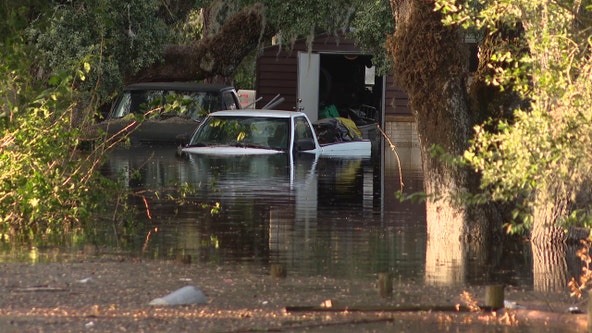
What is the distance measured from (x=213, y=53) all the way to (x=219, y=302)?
2258 cm

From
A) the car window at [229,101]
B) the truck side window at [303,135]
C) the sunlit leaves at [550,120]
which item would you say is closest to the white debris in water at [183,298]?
the sunlit leaves at [550,120]

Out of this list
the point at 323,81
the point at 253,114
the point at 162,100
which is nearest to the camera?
the point at 253,114

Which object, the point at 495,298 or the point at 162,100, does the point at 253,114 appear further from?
the point at 495,298

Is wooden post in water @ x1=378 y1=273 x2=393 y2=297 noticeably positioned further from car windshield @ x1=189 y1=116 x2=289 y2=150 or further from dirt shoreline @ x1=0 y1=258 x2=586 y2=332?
car windshield @ x1=189 y1=116 x2=289 y2=150

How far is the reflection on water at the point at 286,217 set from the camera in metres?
13.6

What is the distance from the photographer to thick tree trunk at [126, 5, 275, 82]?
31.9 metres

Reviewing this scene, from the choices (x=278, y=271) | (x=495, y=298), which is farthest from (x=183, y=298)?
(x=495, y=298)

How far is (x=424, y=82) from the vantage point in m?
14.5

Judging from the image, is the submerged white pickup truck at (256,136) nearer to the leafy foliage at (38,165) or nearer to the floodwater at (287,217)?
the floodwater at (287,217)

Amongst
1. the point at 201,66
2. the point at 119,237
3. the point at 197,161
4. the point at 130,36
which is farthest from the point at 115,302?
the point at 201,66

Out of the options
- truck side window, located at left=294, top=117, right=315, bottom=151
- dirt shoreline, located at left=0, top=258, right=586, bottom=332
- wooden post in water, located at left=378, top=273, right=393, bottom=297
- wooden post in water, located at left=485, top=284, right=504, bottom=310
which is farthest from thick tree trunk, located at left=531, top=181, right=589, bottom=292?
truck side window, located at left=294, top=117, right=315, bottom=151

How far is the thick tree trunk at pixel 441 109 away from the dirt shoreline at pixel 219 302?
2.67m

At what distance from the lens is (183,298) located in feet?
34.5

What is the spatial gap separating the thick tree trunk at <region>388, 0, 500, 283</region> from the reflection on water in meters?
0.42
